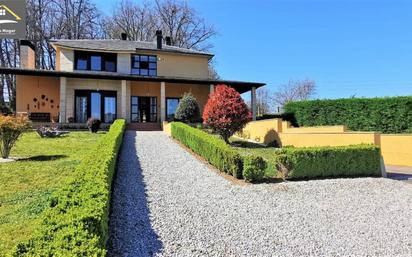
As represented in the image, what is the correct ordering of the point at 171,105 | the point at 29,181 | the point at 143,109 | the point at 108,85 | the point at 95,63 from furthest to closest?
the point at 171,105, the point at 143,109, the point at 95,63, the point at 108,85, the point at 29,181

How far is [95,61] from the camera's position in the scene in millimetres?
26250

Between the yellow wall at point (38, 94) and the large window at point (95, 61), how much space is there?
7.38 feet

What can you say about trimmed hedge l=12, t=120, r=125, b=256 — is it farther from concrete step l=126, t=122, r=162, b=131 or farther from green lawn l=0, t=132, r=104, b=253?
concrete step l=126, t=122, r=162, b=131

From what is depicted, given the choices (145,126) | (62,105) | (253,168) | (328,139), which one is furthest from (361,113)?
(62,105)

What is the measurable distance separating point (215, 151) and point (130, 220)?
5.18 meters

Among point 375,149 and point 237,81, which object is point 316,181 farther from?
point 237,81

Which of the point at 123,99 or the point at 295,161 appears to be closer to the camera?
the point at 295,161

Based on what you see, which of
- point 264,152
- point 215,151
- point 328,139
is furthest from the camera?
point 328,139

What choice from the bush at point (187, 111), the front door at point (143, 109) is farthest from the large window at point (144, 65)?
the bush at point (187, 111)

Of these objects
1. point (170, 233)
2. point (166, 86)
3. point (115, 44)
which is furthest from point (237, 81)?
point (170, 233)

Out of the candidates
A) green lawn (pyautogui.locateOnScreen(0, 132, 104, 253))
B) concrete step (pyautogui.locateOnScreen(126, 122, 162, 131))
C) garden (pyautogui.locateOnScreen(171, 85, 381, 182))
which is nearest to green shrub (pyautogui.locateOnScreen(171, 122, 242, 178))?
garden (pyautogui.locateOnScreen(171, 85, 381, 182))

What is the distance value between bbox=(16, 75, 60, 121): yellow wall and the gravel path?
16840 mm

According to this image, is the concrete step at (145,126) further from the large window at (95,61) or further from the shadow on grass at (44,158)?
the shadow on grass at (44,158)

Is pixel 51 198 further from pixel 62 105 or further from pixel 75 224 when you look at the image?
pixel 62 105
